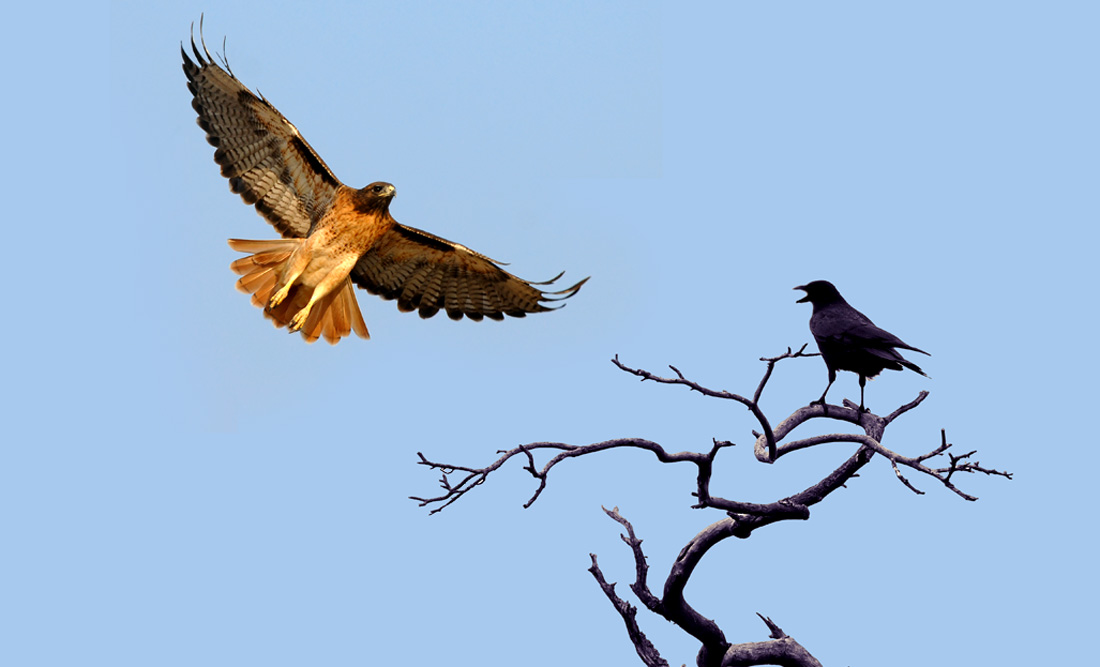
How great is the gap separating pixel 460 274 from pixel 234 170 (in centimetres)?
145

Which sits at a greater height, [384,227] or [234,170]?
[234,170]

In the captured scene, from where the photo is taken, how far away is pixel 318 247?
6332 millimetres

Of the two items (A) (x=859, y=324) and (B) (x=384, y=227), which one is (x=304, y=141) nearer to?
(B) (x=384, y=227)

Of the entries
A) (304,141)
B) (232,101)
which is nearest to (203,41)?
(232,101)

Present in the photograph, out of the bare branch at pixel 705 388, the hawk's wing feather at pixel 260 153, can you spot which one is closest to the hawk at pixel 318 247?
the hawk's wing feather at pixel 260 153

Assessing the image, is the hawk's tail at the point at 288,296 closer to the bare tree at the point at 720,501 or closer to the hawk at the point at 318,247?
the hawk at the point at 318,247

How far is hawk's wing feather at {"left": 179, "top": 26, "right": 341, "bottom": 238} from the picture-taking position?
619 cm

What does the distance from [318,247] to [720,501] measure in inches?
106

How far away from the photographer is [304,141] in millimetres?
A: 6191

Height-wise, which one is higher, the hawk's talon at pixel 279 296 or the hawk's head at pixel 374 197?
the hawk's head at pixel 374 197

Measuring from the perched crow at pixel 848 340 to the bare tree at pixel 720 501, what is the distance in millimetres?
153

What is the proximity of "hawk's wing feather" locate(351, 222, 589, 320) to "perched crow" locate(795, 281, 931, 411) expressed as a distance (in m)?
1.41

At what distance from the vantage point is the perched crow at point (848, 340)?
557 cm

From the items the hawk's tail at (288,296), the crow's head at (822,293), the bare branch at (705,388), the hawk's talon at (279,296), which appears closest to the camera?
the bare branch at (705,388)
